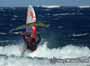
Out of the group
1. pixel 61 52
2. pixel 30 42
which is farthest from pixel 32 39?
pixel 61 52

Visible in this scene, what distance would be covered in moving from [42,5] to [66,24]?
68.3m

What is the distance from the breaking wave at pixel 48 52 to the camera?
53.0m

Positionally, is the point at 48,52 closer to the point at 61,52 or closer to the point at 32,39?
the point at 61,52

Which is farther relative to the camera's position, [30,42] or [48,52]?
[48,52]

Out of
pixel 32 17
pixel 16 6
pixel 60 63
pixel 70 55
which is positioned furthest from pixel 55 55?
pixel 16 6

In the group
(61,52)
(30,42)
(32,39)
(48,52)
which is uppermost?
(32,39)

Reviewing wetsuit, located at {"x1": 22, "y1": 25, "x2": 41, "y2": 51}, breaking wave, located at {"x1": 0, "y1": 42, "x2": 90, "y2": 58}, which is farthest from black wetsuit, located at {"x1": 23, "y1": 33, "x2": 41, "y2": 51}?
breaking wave, located at {"x1": 0, "y1": 42, "x2": 90, "y2": 58}

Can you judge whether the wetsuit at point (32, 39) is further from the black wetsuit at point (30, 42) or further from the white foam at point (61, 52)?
the white foam at point (61, 52)

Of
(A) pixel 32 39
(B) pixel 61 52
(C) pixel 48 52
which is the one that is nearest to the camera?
(A) pixel 32 39

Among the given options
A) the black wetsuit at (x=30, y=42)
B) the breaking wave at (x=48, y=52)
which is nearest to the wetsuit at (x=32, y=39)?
the black wetsuit at (x=30, y=42)

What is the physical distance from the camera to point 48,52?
55875 millimetres

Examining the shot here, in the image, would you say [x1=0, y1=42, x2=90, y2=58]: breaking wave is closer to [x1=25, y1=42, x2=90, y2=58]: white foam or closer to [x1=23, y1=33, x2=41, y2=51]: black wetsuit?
[x1=25, y1=42, x2=90, y2=58]: white foam

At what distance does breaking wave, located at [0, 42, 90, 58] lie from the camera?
5297 centimetres

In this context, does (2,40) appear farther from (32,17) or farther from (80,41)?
(32,17)
